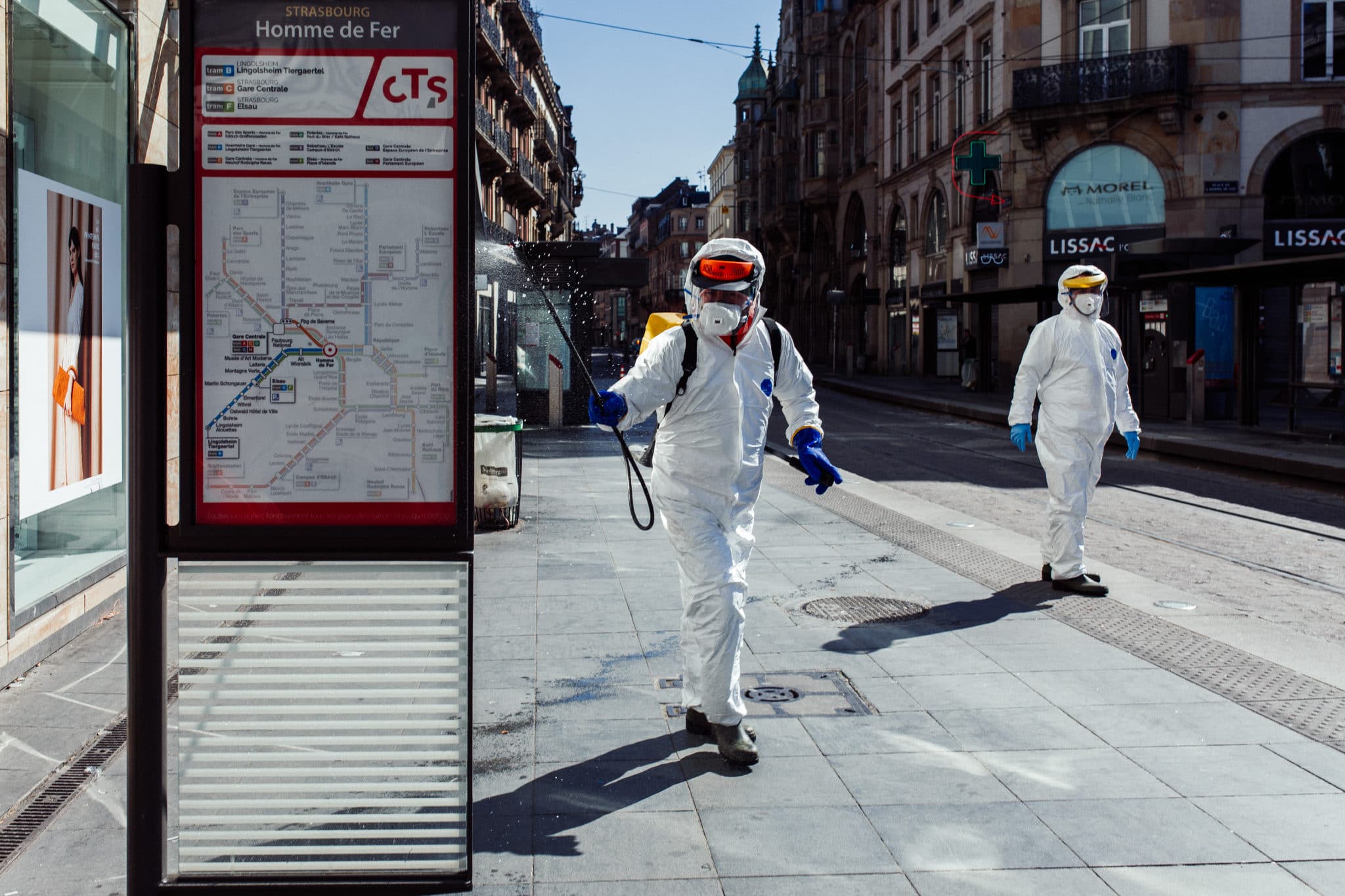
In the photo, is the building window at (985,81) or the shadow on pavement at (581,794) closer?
the shadow on pavement at (581,794)

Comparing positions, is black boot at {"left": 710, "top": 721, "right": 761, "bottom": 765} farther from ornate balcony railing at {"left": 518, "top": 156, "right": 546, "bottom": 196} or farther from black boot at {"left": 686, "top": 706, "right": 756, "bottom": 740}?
ornate balcony railing at {"left": 518, "top": 156, "right": 546, "bottom": 196}

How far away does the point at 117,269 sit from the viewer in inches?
268

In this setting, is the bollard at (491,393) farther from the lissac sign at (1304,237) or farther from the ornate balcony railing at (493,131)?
the lissac sign at (1304,237)

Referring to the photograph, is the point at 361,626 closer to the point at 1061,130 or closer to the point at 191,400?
the point at 191,400

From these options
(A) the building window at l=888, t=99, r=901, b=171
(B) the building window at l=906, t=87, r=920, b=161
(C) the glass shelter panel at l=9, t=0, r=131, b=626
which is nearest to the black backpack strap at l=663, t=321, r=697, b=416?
(C) the glass shelter panel at l=9, t=0, r=131, b=626

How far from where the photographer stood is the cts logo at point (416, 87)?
3.02 meters

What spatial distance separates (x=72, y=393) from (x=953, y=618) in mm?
4670

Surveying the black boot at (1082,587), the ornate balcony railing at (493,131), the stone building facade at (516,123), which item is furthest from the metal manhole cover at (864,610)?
the ornate balcony railing at (493,131)

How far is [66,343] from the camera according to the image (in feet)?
20.4

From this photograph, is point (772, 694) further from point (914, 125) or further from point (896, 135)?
point (896, 135)

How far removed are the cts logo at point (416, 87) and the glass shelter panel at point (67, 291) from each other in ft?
10.9

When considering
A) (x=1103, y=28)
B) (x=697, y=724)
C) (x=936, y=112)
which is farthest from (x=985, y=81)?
(x=697, y=724)

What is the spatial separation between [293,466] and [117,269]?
14.3 ft

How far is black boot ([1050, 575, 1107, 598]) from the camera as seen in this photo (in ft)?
23.9
